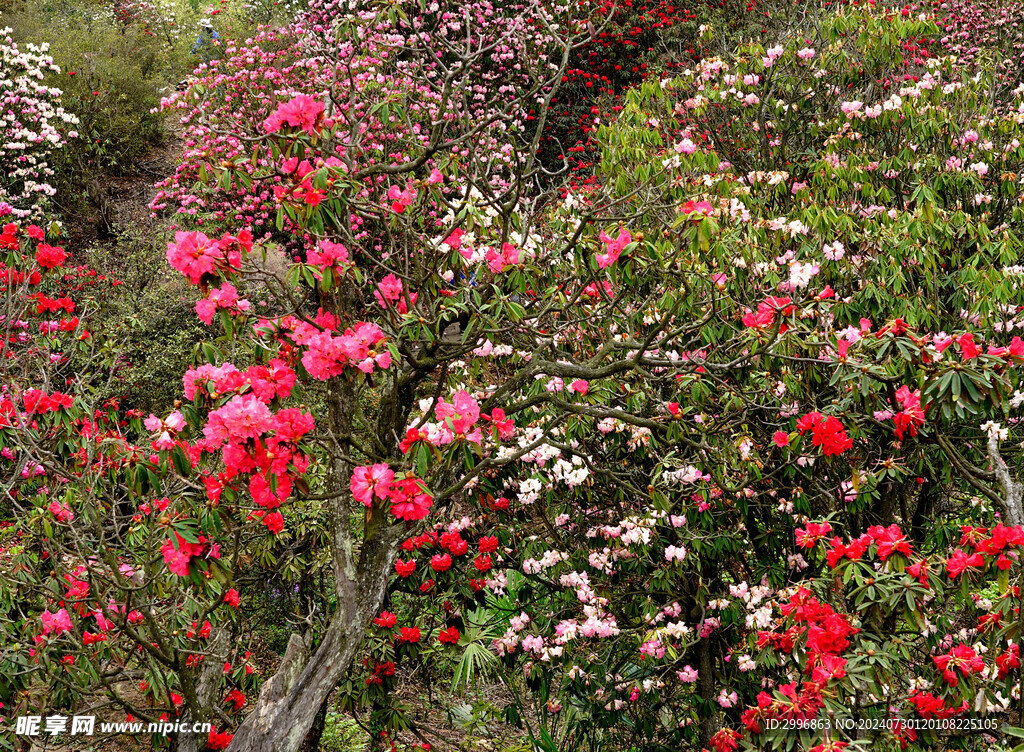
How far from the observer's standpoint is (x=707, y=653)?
400cm

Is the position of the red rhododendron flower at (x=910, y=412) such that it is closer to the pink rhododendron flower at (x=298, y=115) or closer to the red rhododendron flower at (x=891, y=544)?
the red rhododendron flower at (x=891, y=544)

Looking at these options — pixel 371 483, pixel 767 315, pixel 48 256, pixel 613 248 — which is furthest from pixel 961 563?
pixel 48 256

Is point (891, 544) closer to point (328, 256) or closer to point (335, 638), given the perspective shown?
point (335, 638)

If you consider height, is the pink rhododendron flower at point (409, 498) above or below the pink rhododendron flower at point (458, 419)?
below

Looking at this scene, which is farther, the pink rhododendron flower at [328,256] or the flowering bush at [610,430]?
the pink rhododendron flower at [328,256]

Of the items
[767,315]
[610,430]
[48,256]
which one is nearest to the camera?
[767,315]

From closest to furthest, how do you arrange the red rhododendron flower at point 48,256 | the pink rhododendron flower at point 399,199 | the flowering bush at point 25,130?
1. the pink rhododendron flower at point 399,199
2. the red rhododendron flower at point 48,256
3. the flowering bush at point 25,130

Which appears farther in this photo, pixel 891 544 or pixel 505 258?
pixel 505 258

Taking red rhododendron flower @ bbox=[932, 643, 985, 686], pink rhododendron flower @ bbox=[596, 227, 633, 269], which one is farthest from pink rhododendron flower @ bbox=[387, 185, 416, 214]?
red rhododendron flower @ bbox=[932, 643, 985, 686]

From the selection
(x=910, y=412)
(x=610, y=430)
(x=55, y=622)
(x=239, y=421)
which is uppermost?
(x=610, y=430)

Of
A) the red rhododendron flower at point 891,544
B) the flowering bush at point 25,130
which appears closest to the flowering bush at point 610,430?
the red rhododendron flower at point 891,544

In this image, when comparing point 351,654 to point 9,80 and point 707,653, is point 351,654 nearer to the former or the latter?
point 707,653

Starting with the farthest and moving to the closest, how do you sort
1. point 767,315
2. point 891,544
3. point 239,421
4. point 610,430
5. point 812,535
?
point 610,430 → point 767,315 → point 812,535 → point 891,544 → point 239,421

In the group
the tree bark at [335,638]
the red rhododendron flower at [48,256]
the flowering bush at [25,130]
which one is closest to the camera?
the tree bark at [335,638]
